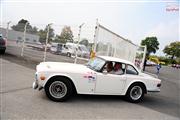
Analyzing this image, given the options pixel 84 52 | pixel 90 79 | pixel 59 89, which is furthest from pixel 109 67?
pixel 84 52

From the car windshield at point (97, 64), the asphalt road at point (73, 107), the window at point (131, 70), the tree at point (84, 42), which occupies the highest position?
the tree at point (84, 42)

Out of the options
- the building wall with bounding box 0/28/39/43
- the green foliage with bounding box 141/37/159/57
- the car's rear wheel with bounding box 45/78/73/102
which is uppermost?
the green foliage with bounding box 141/37/159/57

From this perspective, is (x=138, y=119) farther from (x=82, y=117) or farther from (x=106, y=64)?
(x=106, y=64)

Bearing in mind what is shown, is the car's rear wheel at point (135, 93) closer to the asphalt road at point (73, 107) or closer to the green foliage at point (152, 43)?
the asphalt road at point (73, 107)

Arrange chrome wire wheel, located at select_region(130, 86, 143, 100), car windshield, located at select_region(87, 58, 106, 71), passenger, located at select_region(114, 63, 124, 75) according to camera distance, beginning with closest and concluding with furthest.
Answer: car windshield, located at select_region(87, 58, 106, 71) < passenger, located at select_region(114, 63, 124, 75) < chrome wire wheel, located at select_region(130, 86, 143, 100)

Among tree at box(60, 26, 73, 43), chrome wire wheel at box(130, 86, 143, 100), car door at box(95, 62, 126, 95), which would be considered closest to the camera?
car door at box(95, 62, 126, 95)

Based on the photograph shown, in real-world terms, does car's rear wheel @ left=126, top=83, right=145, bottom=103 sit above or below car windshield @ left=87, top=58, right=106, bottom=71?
below

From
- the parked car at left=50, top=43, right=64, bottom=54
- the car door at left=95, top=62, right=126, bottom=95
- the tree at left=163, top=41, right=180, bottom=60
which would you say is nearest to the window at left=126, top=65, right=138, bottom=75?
the car door at left=95, top=62, right=126, bottom=95

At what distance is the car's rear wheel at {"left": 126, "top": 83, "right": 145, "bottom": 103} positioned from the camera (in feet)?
21.2

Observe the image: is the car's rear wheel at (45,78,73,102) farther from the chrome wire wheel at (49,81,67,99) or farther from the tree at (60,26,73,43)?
the tree at (60,26,73,43)

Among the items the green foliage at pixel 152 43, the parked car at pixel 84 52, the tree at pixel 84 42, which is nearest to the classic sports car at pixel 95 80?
the tree at pixel 84 42

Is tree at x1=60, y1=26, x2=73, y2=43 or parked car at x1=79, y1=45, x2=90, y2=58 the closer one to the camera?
parked car at x1=79, y1=45, x2=90, y2=58

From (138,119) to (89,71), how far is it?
185 centimetres

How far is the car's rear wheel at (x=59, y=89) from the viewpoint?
555 cm
